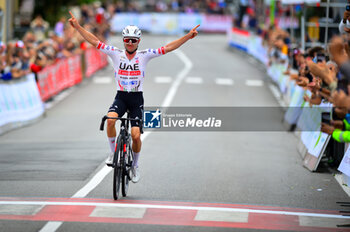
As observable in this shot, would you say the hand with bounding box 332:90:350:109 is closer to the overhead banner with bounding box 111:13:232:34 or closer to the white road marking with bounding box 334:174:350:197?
the white road marking with bounding box 334:174:350:197

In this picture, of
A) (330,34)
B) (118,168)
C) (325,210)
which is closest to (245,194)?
(325,210)

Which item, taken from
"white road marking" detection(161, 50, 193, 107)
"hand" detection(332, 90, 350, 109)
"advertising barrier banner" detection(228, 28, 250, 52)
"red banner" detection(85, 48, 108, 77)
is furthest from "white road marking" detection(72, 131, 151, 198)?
"advertising barrier banner" detection(228, 28, 250, 52)

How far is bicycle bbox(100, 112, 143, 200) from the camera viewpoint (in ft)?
31.3

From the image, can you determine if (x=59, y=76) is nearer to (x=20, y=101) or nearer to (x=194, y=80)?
(x=20, y=101)

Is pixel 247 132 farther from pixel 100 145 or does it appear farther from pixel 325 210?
pixel 325 210

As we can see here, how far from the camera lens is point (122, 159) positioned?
9781mm

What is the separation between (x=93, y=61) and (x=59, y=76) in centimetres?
728

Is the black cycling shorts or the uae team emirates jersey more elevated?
the uae team emirates jersey

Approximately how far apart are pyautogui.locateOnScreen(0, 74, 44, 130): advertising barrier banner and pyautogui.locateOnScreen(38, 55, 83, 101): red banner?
1746 mm

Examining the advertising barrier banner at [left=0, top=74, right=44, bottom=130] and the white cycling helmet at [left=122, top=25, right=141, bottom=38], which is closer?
the white cycling helmet at [left=122, top=25, right=141, bottom=38]

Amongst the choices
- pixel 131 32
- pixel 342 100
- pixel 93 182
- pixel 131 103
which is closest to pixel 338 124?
pixel 342 100

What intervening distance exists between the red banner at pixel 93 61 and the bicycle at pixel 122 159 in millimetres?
20578

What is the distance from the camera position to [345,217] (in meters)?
9.30

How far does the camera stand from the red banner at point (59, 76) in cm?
2288
